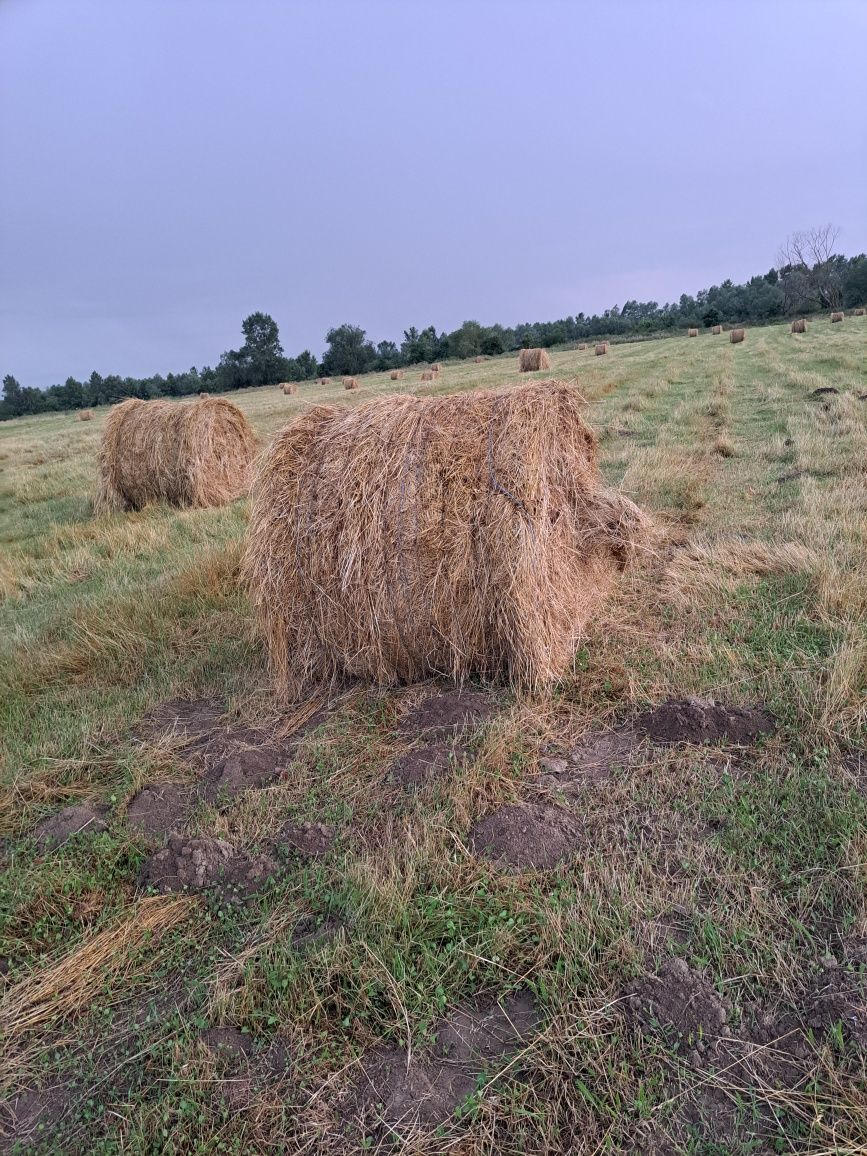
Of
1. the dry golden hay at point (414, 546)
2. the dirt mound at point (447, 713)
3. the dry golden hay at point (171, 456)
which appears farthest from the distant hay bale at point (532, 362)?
the dirt mound at point (447, 713)

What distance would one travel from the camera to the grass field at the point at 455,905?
71.1 inches

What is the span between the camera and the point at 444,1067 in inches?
75.1

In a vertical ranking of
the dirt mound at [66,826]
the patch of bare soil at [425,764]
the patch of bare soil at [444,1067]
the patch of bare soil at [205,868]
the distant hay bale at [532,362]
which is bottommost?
the patch of bare soil at [444,1067]

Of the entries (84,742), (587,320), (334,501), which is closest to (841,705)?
(334,501)

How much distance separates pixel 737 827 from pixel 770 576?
2764 mm

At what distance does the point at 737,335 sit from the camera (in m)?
33.8

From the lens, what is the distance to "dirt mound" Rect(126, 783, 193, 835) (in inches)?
118

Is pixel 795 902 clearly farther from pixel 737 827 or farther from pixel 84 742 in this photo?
pixel 84 742

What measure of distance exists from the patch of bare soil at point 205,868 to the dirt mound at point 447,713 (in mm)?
1116

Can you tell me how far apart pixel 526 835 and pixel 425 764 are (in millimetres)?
711

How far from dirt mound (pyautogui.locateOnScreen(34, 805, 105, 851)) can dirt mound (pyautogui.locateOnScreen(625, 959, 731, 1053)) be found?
2327 mm

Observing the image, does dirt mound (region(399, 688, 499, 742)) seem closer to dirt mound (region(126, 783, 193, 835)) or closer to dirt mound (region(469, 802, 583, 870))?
dirt mound (region(469, 802, 583, 870))

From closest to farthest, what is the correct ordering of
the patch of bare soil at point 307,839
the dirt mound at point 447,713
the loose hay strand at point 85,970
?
the loose hay strand at point 85,970
the patch of bare soil at point 307,839
the dirt mound at point 447,713

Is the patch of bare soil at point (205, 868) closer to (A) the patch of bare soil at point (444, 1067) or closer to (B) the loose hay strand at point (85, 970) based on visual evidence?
(B) the loose hay strand at point (85, 970)
